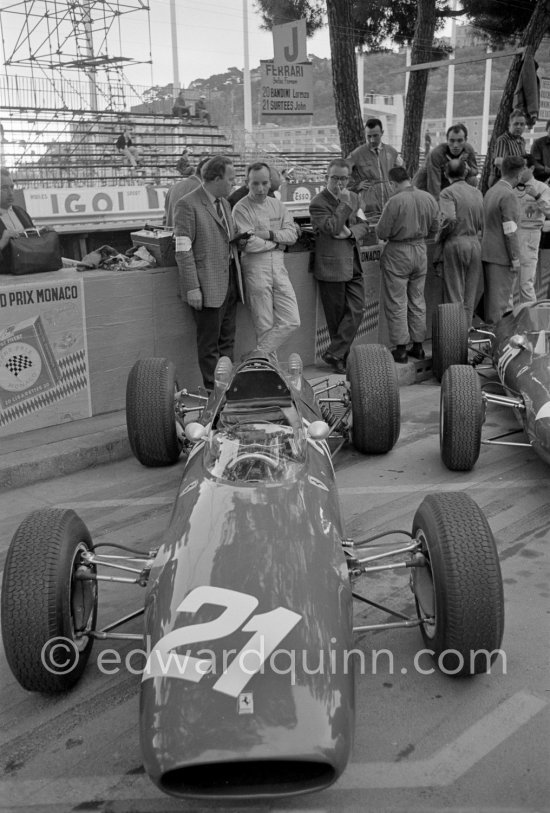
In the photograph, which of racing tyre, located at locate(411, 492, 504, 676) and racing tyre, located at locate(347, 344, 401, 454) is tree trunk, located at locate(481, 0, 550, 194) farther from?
racing tyre, located at locate(411, 492, 504, 676)

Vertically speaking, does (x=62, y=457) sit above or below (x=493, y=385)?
above

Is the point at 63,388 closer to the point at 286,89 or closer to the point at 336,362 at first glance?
the point at 336,362

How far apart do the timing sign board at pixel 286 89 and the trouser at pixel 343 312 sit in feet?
14.3

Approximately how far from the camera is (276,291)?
7.84 meters

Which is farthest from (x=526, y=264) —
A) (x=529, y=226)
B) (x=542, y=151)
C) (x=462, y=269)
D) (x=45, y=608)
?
(x=45, y=608)

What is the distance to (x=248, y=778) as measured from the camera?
96.7 inches

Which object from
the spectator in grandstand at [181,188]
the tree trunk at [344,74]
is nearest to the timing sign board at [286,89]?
the tree trunk at [344,74]

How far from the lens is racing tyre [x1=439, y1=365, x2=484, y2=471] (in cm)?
575

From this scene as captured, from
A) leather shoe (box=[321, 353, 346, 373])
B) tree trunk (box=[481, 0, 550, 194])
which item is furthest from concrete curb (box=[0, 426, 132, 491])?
tree trunk (box=[481, 0, 550, 194])

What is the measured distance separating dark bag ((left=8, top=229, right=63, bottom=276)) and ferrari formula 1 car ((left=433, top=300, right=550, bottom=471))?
11.3 ft

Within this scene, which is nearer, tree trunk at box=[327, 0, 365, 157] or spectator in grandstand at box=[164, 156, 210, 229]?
spectator in grandstand at box=[164, 156, 210, 229]

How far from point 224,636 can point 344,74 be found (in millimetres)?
11465

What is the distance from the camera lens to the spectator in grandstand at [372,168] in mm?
10234

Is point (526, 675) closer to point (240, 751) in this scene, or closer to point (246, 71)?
point (240, 751)
